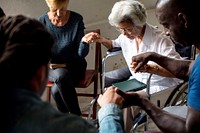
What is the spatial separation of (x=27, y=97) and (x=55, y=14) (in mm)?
1981

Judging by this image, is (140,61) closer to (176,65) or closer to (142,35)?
(176,65)

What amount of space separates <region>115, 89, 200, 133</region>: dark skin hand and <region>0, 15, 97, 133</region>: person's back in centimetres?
61

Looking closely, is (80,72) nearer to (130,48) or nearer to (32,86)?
(130,48)

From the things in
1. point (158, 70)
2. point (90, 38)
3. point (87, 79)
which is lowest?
point (87, 79)

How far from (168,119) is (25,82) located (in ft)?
2.67

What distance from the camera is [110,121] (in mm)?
1113

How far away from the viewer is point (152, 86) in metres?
2.31

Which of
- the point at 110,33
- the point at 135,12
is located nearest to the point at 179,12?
the point at 135,12

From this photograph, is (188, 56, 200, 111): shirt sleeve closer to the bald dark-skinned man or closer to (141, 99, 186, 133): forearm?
the bald dark-skinned man

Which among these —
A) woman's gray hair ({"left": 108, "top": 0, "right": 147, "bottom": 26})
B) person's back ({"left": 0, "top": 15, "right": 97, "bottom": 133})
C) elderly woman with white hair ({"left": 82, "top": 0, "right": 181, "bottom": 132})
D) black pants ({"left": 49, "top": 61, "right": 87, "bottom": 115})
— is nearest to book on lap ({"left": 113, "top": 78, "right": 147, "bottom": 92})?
elderly woman with white hair ({"left": 82, "top": 0, "right": 181, "bottom": 132})

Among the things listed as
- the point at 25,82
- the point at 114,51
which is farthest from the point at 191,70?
the point at 114,51

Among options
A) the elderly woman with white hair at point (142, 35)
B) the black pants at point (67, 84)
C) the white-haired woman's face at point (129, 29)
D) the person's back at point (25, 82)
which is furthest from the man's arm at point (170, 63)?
the person's back at point (25, 82)

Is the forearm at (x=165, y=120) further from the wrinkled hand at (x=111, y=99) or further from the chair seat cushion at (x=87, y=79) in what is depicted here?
the chair seat cushion at (x=87, y=79)

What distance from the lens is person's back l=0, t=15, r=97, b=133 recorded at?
745 millimetres
